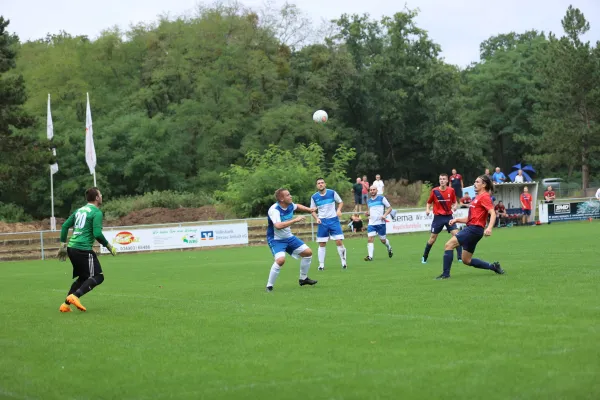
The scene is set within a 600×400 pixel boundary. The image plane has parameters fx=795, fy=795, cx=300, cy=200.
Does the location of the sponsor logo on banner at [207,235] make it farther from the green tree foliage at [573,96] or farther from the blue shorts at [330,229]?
the green tree foliage at [573,96]

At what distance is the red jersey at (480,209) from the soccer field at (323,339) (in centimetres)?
109

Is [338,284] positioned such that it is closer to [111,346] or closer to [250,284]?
[250,284]

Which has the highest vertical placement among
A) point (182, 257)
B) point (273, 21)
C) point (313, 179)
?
point (273, 21)

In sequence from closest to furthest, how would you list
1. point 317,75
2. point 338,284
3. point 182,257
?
point 338,284, point 182,257, point 317,75

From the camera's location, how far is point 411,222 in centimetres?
3891

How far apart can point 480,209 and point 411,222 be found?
79.0ft

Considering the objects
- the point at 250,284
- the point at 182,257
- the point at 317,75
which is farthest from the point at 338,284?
the point at 317,75

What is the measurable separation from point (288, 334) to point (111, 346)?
2.05 m

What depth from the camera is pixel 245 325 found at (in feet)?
33.6

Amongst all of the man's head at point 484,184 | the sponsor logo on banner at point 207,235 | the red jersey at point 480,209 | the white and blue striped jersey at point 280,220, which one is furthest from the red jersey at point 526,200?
the white and blue striped jersey at point 280,220

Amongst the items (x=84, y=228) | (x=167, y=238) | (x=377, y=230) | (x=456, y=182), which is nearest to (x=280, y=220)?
(x=84, y=228)

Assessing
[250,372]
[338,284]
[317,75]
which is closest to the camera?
[250,372]

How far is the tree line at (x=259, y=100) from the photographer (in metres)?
63.2

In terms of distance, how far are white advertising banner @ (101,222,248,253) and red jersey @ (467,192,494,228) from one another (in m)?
21.6
